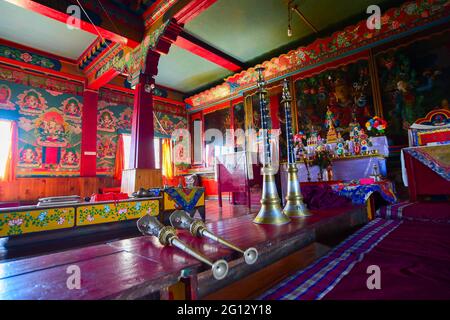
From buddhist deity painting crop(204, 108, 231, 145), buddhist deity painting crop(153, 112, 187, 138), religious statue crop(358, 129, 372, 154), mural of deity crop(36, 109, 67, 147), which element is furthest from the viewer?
buddhist deity painting crop(153, 112, 187, 138)

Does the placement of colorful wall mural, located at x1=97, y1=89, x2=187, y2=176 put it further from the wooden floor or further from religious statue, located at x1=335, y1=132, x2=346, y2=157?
religious statue, located at x1=335, y1=132, x2=346, y2=157

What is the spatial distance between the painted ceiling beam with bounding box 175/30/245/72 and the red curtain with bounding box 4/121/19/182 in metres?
4.54

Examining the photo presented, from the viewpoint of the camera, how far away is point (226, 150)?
7.79 m

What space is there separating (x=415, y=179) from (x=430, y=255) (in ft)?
9.09

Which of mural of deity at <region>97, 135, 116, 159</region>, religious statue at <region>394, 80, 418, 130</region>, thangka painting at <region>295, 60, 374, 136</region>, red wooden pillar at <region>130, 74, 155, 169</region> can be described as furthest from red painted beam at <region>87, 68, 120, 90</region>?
religious statue at <region>394, 80, 418, 130</region>

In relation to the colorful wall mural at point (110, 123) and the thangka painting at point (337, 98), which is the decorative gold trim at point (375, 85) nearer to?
the thangka painting at point (337, 98)

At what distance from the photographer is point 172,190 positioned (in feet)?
12.1

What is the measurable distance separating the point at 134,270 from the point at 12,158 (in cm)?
701

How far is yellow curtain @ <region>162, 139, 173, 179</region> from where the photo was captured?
8461 millimetres

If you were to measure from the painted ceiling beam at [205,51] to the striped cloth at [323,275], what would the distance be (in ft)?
17.2

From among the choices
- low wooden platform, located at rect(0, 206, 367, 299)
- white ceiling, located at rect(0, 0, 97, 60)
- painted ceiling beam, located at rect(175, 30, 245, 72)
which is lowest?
low wooden platform, located at rect(0, 206, 367, 299)

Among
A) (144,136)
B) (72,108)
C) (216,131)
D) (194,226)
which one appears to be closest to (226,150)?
(216,131)

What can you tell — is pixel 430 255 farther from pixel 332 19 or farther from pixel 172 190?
pixel 332 19
